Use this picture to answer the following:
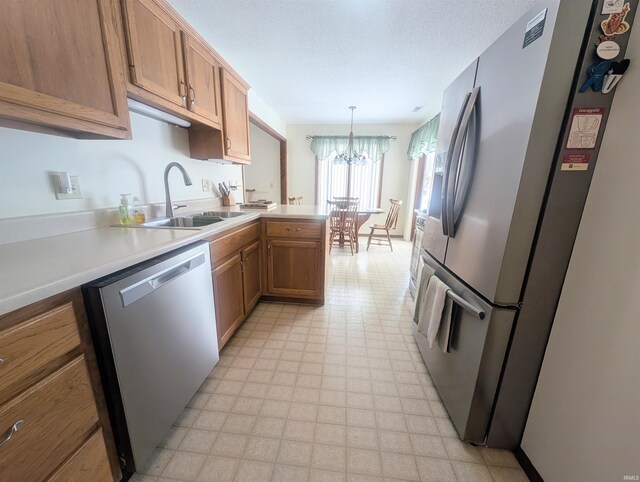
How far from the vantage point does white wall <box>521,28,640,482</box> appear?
68cm

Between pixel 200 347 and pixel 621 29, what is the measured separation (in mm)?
1988

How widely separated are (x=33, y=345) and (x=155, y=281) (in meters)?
0.36

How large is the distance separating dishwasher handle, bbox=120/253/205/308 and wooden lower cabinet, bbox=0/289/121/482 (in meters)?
0.11

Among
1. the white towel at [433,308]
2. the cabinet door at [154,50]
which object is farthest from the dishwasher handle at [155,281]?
the white towel at [433,308]

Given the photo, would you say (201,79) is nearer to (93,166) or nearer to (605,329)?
(93,166)

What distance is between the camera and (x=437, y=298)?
124cm

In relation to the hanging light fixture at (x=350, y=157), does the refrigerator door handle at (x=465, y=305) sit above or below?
below

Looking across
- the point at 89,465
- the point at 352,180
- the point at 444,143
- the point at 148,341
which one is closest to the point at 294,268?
the point at 148,341

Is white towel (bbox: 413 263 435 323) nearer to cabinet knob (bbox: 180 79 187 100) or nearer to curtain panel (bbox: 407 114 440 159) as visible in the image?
cabinet knob (bbox: 180 79 187 100)

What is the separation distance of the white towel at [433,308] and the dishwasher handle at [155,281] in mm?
1221

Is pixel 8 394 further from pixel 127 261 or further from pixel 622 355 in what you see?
pixel 622 355

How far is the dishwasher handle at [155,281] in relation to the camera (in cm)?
81

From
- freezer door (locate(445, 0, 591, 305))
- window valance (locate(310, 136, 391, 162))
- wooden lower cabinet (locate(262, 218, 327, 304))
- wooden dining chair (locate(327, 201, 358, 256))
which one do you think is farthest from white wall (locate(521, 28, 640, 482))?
window valance (locate(310, 136, 391, 162))

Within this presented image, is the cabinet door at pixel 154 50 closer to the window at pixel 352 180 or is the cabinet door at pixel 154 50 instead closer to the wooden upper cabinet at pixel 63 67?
the wooden upper cabinet at pixel 63 67
